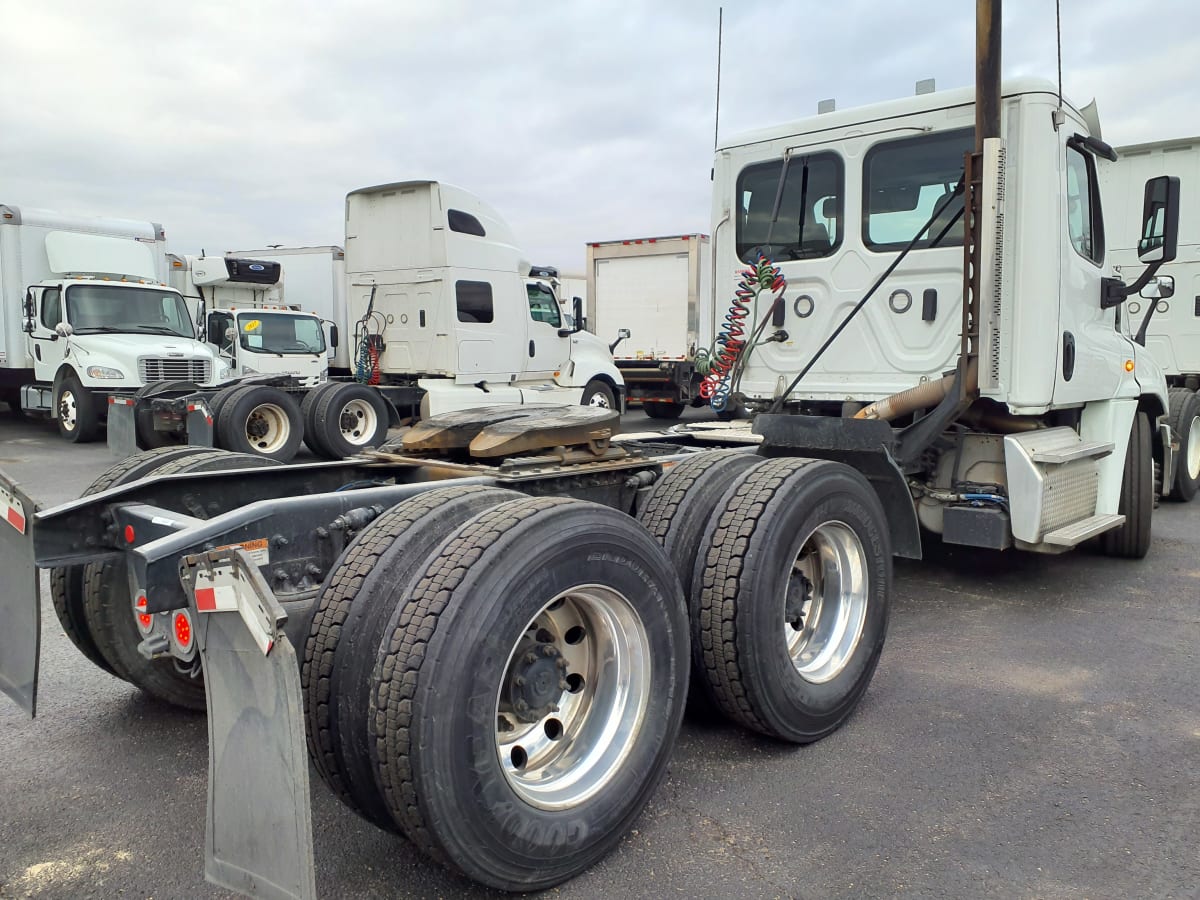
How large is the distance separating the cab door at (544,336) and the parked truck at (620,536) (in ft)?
28.6

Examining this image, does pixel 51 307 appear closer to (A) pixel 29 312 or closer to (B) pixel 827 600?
(A) pixel 29 312

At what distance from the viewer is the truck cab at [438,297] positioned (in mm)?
12961

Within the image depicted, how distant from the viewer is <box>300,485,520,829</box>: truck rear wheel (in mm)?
2404

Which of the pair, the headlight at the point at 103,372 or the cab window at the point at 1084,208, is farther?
the headlight at the point at 103,372

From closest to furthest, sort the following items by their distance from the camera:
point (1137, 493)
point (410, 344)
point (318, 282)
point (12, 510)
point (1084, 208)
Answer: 1. point (12, 510)
2. point (1084, 208)
3. point (1137, 493)
4. point (410, 344)
5. point (318, 282)

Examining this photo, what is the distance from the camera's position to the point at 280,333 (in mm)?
17328

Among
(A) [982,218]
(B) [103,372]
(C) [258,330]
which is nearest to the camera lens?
(A) [982,218]

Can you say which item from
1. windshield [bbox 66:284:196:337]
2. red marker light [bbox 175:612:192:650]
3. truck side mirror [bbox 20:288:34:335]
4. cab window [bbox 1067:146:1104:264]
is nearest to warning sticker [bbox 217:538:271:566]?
red marker light [bbox 175:612:192:650]

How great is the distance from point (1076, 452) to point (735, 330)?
7.27ft

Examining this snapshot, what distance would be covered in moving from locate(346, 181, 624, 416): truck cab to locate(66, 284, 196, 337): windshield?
351cm

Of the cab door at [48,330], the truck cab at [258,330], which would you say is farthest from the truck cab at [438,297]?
the cab door at [48,330]

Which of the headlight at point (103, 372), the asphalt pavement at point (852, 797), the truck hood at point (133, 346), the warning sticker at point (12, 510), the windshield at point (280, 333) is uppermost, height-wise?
the windshield at point (280, 333)

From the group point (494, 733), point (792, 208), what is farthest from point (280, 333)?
point (494, 733)

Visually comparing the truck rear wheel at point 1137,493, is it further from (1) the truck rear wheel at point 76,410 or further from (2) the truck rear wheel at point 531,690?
(1) the truck rear wheel at point 76,410
